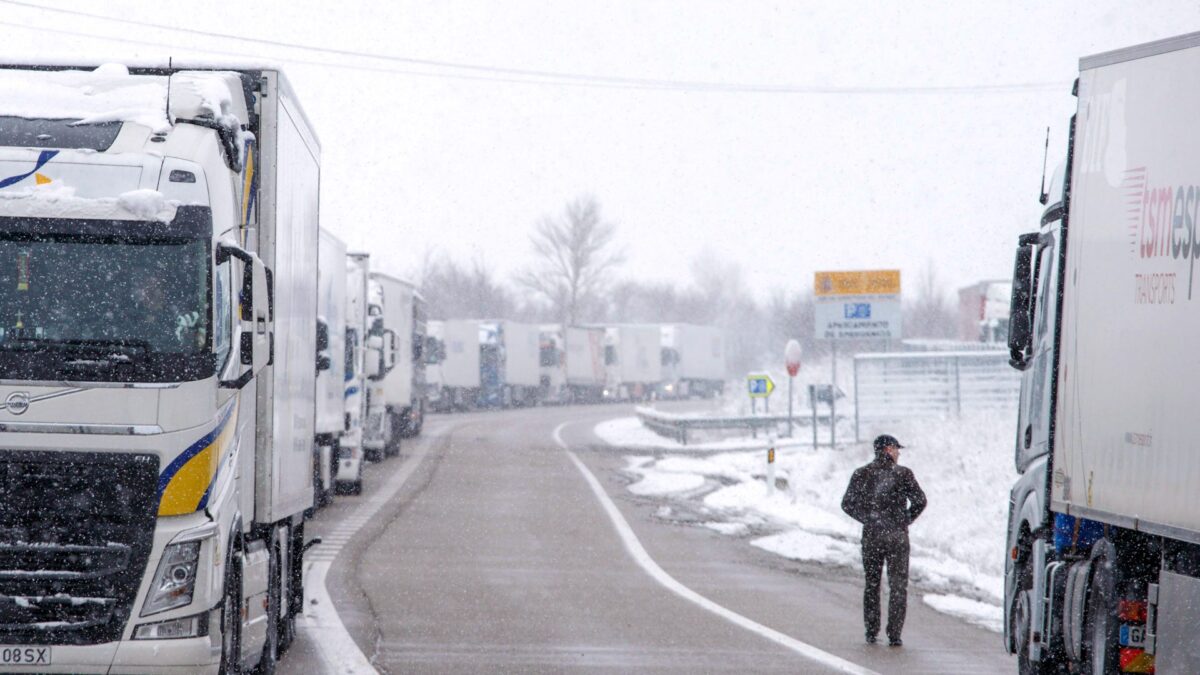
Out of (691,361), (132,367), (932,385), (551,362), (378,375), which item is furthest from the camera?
(691,361)

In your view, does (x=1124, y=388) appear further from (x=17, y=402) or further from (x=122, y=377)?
(x=17, y=402)

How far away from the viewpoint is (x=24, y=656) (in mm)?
7008

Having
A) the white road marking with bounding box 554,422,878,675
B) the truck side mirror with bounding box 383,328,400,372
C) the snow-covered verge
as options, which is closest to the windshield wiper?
the white road marking with bounding box 554,422,878,675

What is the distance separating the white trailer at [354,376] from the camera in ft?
81.2

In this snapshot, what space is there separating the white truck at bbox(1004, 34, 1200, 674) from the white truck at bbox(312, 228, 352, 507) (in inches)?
436

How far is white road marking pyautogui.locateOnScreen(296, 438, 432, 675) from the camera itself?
1008cm

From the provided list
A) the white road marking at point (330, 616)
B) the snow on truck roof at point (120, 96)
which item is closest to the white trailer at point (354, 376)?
the white road marking at point (330, 616)

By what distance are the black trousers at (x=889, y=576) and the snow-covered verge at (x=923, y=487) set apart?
1434 millimetres

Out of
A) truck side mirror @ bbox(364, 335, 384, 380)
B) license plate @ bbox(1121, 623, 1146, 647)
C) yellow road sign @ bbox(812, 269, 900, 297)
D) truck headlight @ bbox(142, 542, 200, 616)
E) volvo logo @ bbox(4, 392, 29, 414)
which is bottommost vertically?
license plate @ bbox(1121, 623, 1146, 647)

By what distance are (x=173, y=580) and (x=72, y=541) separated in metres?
0.49

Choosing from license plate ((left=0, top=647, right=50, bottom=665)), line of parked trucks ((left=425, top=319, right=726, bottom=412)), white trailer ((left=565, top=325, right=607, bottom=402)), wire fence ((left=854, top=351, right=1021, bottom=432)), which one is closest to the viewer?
license plate ((left=0, top=647, right=50, bottom=665))

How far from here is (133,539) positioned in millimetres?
7168

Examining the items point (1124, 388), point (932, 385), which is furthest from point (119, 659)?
point (932, 385)

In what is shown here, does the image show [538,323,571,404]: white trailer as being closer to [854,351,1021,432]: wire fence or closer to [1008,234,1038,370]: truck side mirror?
[854,351,1021,432]: wire fence
